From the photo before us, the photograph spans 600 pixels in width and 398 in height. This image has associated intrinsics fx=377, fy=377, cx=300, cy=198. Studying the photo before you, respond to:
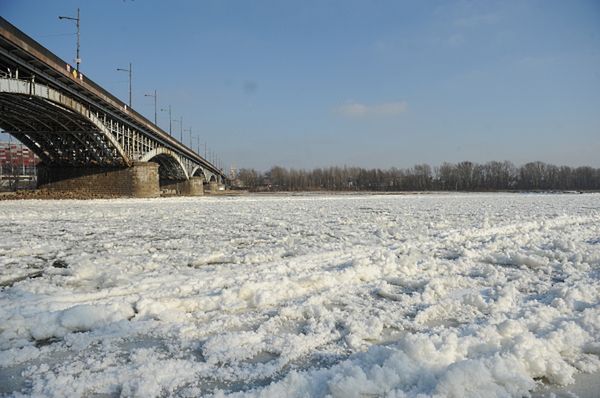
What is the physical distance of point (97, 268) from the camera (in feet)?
16.3

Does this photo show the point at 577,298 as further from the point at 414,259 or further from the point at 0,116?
the point at 0,116

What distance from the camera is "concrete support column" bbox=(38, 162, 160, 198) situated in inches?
1307

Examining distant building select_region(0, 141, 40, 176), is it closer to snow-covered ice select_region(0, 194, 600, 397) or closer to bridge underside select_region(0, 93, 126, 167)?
bridge underside select_region(0, 93, 126, 167)

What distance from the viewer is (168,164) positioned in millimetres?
52938

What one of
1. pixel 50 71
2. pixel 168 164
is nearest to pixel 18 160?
pixel 168 164

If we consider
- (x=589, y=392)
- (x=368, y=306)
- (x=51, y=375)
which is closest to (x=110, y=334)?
(x=51, y=375)

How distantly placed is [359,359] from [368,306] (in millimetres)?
1193

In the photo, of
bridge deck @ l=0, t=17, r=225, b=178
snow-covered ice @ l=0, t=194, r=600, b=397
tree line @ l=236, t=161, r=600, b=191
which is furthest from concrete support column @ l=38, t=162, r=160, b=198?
tree line @ l=236, t=161, r=600, b=191

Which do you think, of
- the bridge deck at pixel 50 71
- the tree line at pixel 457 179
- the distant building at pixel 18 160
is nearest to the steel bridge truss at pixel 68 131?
the bridge deck at pixel 50 71

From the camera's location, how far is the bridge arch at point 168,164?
43.0 metres

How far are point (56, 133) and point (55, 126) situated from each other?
1749 mm

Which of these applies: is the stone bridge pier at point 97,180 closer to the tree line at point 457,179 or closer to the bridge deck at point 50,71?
the bridge deck at point 50,71

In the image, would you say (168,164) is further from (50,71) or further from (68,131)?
(50,71)

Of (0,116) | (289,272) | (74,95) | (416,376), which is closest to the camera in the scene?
(416,376)
